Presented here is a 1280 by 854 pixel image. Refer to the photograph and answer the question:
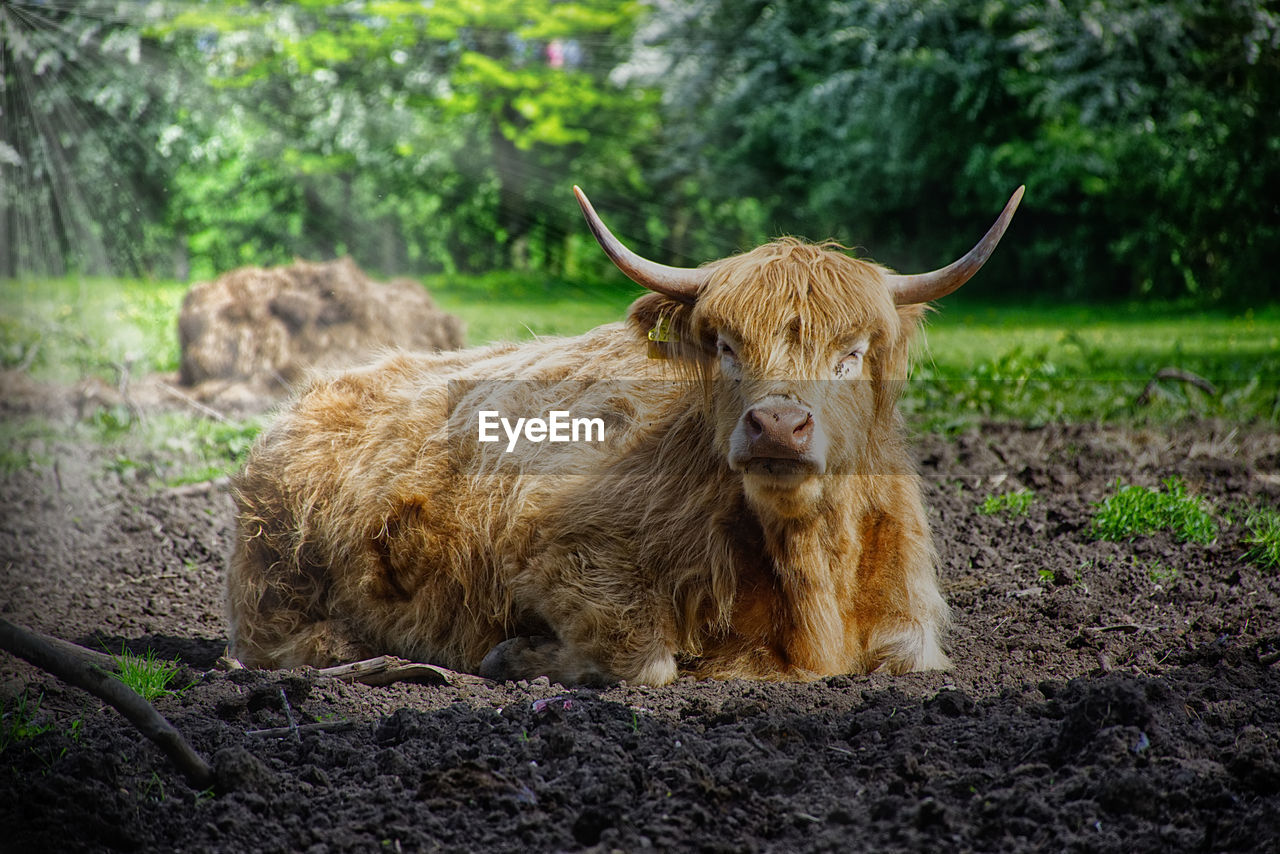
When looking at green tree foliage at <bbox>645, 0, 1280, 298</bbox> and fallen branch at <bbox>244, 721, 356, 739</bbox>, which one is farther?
green tree foliage at <bbox>645, 0, 1280, 298</bbox>

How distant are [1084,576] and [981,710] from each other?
1.67 meters

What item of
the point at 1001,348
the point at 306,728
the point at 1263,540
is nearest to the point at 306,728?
the point at 306,728

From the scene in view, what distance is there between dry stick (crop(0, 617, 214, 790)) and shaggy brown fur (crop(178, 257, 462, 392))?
7819 mm

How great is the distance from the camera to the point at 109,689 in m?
2.44

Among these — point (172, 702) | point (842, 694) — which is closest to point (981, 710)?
point (842, 694)

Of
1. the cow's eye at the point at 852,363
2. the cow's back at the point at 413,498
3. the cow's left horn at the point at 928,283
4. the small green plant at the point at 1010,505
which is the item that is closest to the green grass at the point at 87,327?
the cow's back at the point at 413,498

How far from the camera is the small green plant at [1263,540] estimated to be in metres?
4.55

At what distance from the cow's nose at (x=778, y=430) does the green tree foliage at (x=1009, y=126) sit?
464 inches

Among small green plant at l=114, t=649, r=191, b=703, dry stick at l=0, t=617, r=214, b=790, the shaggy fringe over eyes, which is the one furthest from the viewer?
the shaggy fringe over eyes

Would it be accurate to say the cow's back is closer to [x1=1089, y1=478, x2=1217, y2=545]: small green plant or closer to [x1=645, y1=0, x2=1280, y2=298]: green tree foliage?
[x1=1089, y1=478, x2=1217, y2=545]: small green plant

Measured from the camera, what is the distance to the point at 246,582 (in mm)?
4637

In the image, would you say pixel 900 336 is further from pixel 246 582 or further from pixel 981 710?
pixel 246 582

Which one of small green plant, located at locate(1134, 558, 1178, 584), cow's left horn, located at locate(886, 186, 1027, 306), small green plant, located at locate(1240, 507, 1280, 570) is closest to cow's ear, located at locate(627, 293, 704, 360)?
cow's left horn, located at locate(886, 186, 1027, 306)

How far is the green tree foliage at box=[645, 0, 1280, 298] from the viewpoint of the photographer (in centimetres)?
1312
